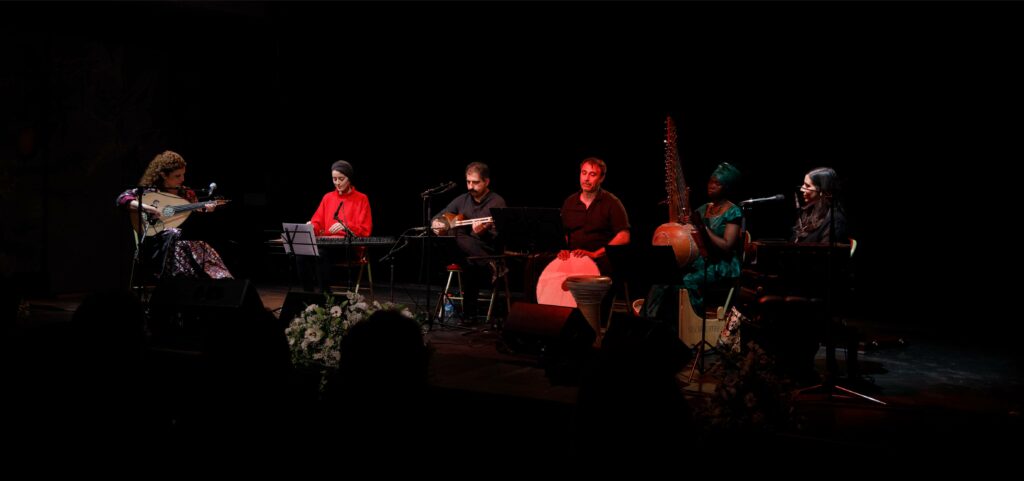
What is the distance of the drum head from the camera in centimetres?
591

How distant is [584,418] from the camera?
2.01 meters

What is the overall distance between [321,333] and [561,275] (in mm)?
2166

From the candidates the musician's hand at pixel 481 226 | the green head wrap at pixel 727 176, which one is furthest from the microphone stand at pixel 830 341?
the musician's hand at pixel 481 226

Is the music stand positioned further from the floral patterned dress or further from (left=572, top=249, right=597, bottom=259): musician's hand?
(left=572, top=249, right=597, bottom=259): musician's hand

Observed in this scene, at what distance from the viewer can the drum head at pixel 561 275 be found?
5.91 metres

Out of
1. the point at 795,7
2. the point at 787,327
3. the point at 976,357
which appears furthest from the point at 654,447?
the point at 795,7

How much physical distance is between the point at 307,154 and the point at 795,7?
6.81 m

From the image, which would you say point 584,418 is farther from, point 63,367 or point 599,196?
point 599,196

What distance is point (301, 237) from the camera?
22.3 feet

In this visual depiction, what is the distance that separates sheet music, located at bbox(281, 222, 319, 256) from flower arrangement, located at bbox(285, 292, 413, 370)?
2.11 meters

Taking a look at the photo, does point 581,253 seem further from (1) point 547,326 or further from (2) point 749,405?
(2) point 749,405

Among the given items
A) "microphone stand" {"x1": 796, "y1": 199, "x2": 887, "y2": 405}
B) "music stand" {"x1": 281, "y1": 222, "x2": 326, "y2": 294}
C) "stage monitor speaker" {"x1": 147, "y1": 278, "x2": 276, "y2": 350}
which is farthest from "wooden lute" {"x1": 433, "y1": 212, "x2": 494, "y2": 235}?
"microphone stand" {"x1": 796, "y1": 199, "x2": 887, "y2": 405}

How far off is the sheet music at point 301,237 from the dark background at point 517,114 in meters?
0.73

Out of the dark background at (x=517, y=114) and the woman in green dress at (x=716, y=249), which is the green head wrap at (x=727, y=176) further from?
the dark background at (x=517, y=114)
